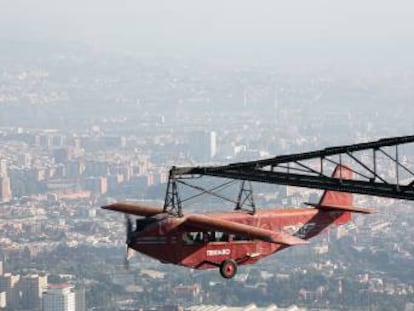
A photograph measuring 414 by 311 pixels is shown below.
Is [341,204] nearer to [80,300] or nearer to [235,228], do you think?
[235,228]

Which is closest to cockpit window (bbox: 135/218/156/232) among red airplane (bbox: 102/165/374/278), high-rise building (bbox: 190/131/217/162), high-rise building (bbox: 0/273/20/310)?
red airplane (bbox: 102/165/374/278)

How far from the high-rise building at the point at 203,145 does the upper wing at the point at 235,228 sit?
503 feet

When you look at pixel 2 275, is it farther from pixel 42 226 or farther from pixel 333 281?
pixel 42 226

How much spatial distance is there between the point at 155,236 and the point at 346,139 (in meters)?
160

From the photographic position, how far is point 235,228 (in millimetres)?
23703

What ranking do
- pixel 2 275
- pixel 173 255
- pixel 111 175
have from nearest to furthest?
pixel 173 255
pixel 2 275
pixel 111 175

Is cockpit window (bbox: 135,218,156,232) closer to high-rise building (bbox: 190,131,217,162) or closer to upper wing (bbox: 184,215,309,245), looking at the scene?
upper wing (bbox: 184,215,309,245)

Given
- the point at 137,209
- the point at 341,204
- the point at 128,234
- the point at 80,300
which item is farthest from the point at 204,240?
the point at 80,300

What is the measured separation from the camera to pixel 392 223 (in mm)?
125500

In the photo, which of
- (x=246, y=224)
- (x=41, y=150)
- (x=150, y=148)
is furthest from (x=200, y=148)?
(x=246, y=224)

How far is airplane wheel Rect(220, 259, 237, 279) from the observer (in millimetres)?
23750

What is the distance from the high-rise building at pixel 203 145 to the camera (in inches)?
7101

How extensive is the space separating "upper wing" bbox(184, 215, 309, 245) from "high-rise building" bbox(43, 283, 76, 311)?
57123 millimetres

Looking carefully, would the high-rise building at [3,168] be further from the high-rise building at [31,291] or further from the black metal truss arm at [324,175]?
the black metal truss arm at [324,175]
